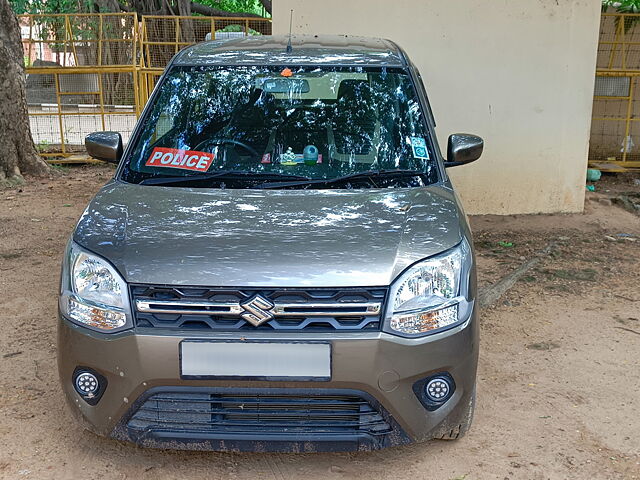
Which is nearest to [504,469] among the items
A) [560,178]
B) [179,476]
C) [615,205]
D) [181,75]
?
[179,476]

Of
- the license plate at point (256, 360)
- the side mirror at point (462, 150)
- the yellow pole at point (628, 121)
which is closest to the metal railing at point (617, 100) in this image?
the yellow pole at point (628, 121)

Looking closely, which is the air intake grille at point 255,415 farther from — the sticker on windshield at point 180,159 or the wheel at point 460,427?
the sticker on windshield at point 180,159

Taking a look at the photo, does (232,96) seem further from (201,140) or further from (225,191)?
(225,191)

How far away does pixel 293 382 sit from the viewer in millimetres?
2516

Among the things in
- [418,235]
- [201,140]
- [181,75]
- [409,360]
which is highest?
[181,75]

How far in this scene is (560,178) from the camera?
7520mm

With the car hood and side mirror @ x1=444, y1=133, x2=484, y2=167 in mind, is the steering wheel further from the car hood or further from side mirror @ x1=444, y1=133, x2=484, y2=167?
side mirror @ x1=444, y1=133, x2=484, y2=167

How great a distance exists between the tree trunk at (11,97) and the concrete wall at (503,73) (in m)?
4.30

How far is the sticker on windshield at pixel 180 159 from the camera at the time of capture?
11.3 feet

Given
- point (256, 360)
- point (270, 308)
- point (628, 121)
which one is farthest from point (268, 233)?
point (628, 121)

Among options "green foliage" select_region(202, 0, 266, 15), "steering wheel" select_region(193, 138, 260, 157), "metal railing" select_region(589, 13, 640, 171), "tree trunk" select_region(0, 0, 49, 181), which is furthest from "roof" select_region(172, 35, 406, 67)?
"green foliage" select_region(202, 0, 266, 15)

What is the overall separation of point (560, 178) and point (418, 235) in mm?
5272

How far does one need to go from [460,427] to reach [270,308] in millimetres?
1115

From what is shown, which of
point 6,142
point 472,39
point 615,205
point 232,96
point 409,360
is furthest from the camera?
point 6,142
